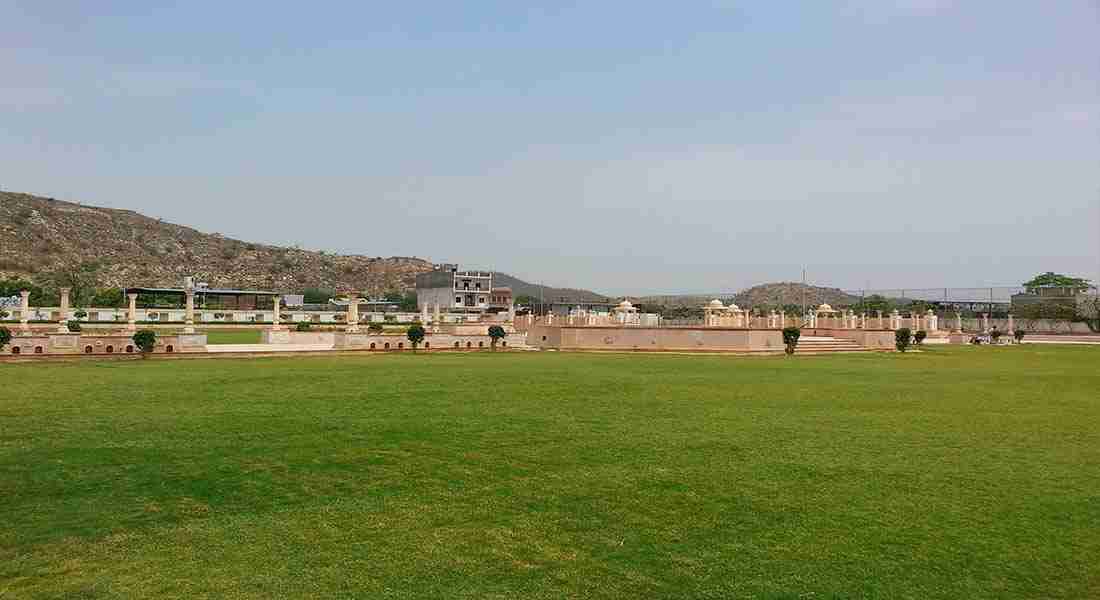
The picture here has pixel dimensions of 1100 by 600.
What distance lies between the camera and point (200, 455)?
7.54 metres

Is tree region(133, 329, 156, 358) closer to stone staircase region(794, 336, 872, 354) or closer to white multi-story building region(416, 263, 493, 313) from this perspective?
stone staircase region(794, 336, 872, 354)

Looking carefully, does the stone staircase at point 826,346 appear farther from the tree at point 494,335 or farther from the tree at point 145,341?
the tree at point 145,341

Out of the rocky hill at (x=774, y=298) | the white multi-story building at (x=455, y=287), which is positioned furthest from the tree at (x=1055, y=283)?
the white multi-story building at (x=455, y=287)

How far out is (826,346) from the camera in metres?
32.5

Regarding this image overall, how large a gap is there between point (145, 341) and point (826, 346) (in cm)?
2528

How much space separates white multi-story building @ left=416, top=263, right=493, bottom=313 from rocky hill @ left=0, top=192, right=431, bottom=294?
24720 mm

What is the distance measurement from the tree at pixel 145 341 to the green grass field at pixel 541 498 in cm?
1033

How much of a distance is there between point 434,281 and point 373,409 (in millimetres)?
83610

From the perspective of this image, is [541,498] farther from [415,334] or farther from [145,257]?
[145,257]

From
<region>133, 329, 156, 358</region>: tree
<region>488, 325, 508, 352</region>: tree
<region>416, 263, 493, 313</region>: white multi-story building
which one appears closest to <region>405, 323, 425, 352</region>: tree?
<region>488, 325, 508, 352</region>: tree

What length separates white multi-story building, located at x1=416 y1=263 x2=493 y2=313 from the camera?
292 feet

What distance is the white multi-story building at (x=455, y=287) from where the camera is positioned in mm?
89000

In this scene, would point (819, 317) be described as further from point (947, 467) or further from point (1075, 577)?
point (1075, 577)

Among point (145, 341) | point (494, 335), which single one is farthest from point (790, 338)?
point (145, 341)
